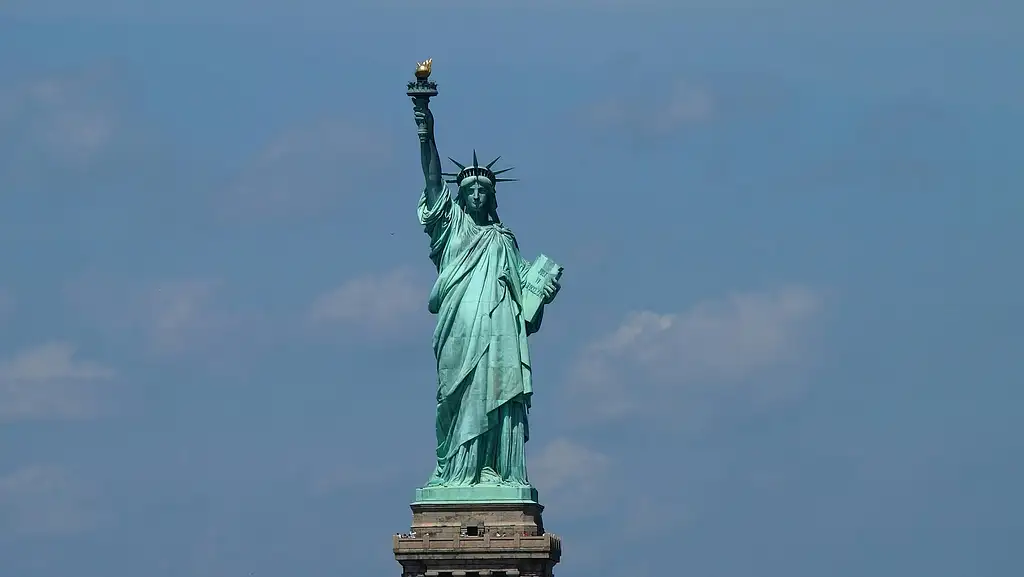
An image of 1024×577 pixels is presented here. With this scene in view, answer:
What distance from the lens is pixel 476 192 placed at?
115750mm

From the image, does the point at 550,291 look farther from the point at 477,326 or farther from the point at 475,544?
the point at 475,544

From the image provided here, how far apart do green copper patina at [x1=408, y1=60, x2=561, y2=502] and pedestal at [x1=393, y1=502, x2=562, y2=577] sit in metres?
0.32

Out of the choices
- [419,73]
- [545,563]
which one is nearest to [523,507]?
[545,563]

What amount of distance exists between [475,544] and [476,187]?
757cm

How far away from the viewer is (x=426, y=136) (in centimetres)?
11512

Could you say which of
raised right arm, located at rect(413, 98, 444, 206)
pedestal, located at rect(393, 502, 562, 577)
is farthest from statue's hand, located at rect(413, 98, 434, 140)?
pedestal, located at rect(393, 502, 562, 577)

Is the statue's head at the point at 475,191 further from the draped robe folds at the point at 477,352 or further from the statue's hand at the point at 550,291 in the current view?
the statue's hand at the point at 550,291

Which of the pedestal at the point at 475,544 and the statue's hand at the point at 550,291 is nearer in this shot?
the pedestal at the point at 475,544

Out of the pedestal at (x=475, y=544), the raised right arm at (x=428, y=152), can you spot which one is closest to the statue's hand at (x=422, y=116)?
Answer: the raised right arm at (x=428, y=152)

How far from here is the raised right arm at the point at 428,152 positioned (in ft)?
377

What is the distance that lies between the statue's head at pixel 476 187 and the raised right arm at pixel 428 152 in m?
0.46

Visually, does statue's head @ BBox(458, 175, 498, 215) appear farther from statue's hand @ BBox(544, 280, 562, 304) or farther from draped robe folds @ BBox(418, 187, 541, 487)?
statue's hand @ BBox(544, 280, 562, 304)

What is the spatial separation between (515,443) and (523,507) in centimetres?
146

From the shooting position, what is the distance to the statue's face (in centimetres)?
11569
